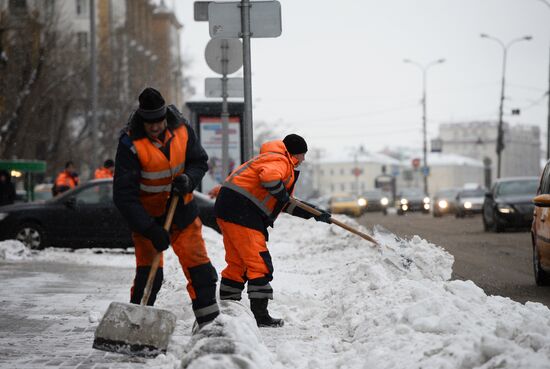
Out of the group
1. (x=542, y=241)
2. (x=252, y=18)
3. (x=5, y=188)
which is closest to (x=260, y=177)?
(x=252, y=18)

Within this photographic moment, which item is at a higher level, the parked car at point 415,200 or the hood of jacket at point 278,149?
the hood of jacket at point 278,149

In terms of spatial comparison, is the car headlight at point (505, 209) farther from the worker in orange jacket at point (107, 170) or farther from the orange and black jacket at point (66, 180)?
the orange and black jacket at point (66, 180)

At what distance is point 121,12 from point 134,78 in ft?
79.0

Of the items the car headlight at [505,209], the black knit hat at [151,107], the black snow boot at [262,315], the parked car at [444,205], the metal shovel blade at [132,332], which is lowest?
the parked car at [444,205]

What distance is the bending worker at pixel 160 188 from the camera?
20.6 ft

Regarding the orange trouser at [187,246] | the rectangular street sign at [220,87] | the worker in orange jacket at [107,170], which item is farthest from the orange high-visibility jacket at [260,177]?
the worker in orange jacket at [107,170]

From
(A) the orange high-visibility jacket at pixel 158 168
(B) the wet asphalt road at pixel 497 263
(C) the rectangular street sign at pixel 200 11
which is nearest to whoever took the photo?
(A) the orange high-visibility jacket at pixel 158 168

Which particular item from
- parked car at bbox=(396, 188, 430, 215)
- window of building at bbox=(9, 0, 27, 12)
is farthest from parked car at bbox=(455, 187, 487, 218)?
window of building at bbox=(9, 0, 27, 12)

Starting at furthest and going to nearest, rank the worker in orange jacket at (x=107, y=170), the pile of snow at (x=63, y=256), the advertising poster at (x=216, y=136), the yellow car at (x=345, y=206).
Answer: the yellow car at (x=345, y=206) → the advertising poster at (x=216, y=136) → the worker in orange jacket at (x=107, y=170) → the pile of snow at (x=63, y=256)

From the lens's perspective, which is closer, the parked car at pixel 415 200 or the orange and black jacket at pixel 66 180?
the orange and black jacket at pixel 66 180

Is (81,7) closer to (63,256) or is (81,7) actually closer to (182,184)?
(63,256)

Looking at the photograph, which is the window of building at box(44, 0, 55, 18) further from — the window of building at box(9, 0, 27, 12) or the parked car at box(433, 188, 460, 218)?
the parked car at box(433, 188, 460, 218)

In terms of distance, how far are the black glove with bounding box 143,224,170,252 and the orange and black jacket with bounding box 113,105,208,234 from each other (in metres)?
0.03

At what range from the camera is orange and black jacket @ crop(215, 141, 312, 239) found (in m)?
7.78
